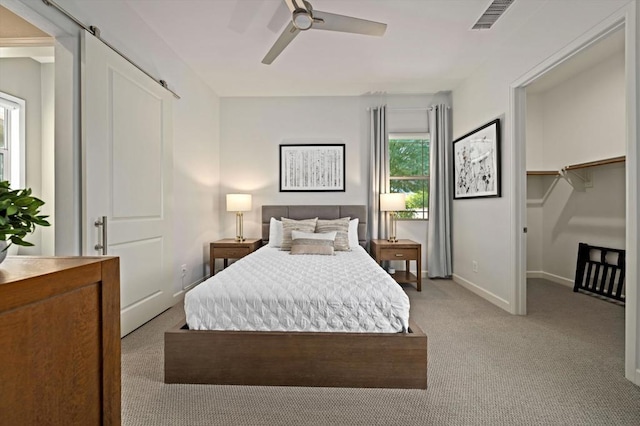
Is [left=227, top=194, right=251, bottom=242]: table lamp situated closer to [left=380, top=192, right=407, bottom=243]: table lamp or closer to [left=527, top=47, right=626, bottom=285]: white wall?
[left=380, top=192, right=407, bottom=243]: table lamp

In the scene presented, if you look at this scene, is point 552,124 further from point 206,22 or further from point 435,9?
point 206,22

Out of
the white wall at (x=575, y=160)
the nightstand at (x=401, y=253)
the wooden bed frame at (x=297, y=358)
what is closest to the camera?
the wooden bed frame at (x=297, y=358)

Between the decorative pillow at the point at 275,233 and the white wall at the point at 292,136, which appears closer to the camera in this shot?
the decorative pillow at the point at 275,233

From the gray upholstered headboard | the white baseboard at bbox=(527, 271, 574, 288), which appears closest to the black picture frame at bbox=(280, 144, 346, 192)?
the gray upholstered headboard

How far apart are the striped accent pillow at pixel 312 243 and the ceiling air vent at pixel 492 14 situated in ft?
8.30

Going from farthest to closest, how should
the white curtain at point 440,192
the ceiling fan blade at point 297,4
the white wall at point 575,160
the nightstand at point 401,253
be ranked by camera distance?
the white curtain at point 440,192 < the nightstand at point 401,253 < the white wall at point 575,160 < the ceiling fan blade at point 297,4

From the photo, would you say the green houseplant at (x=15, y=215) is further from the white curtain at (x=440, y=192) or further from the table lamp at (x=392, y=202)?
the white curtain at (x=440, y=192)

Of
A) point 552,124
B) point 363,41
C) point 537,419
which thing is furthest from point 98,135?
point 552,124

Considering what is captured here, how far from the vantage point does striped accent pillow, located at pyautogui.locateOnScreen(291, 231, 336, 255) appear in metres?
3.60

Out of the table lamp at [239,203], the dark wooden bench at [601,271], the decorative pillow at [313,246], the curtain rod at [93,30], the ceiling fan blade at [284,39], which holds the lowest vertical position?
the dark wooden bench at [601,271]

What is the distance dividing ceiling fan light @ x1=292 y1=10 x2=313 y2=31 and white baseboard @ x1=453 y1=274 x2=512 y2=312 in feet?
10.4

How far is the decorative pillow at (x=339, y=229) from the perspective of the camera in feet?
13.1

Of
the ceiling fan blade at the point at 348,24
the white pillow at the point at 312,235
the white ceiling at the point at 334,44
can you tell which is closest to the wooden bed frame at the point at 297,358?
the white pillow at the point at 312,235

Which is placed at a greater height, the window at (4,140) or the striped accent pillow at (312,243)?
the window at (4,140)
